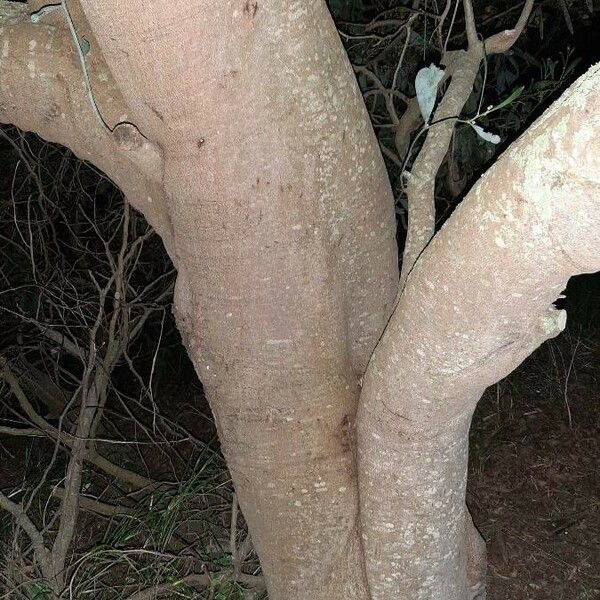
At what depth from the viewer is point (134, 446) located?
4422mm

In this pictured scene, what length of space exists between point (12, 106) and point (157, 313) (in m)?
3.28

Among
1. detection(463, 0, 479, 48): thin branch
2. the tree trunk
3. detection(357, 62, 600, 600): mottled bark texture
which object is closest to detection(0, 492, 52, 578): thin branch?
the tree trunk

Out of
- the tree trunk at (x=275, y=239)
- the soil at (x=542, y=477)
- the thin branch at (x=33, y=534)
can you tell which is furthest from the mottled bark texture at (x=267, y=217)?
the soil at (x=542, y=477)

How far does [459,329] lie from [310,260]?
31 cm

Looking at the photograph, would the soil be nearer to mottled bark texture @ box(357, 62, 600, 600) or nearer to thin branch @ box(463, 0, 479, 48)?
mottled bark texture @ box(357, 62, 600, 600)

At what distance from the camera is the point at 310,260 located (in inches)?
47.8

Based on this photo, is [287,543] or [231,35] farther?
[287,543]

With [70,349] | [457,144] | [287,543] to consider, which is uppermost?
[287,543]

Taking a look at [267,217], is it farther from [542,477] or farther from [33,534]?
[542,477]

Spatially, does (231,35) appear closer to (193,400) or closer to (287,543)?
(287,543)

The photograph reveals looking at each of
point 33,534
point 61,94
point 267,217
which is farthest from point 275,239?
point 33,534

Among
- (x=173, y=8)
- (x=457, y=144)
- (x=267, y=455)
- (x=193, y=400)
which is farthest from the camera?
(x=193, y=400)

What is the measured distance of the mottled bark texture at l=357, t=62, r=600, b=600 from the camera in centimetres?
73

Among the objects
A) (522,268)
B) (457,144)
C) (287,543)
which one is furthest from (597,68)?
(457,144)
